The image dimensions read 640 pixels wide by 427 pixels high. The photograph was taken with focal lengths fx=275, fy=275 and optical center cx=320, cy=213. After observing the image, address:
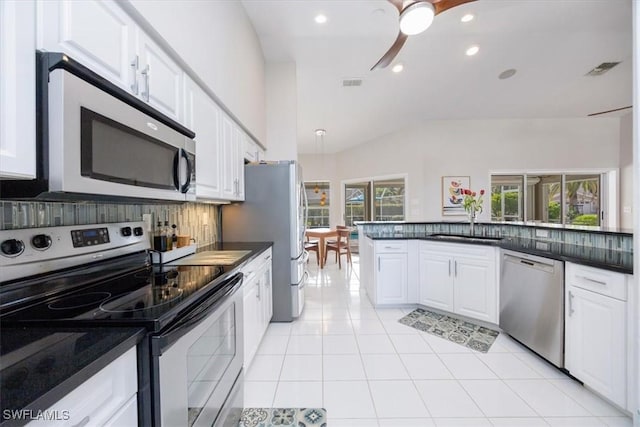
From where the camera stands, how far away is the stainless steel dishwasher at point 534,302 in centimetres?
206

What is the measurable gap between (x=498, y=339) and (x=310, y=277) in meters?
3.12

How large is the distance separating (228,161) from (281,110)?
6.04 feet

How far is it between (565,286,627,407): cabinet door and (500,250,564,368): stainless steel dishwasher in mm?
80

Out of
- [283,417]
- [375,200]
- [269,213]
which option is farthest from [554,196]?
[283,417]

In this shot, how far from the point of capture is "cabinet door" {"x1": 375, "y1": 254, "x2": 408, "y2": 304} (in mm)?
3424

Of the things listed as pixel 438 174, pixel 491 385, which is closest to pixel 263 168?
pixel 491 385

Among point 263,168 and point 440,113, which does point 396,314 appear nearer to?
point 263,168

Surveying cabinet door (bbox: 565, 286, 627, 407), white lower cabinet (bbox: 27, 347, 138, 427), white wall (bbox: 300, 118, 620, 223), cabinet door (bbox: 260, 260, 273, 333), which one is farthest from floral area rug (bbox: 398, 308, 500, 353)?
white wall (bbox: 300, 118, 620, 223)

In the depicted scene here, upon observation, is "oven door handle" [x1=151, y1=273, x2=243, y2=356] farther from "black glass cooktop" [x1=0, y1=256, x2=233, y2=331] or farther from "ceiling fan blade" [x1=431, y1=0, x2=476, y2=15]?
"ceiling fan blade" [x1=431, y1=0, x2=476, y2=15]

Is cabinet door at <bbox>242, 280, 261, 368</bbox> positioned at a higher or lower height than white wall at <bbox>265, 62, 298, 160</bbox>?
lower

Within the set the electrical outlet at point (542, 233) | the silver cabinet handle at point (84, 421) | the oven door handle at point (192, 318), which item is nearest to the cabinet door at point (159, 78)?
the oven door handle at point (192, 318)

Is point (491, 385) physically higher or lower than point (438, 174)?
lower

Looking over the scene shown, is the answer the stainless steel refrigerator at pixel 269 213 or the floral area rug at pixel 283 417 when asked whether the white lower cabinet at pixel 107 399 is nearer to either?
the floral area rug at pixel 283 417

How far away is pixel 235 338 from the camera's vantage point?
1.54 metres
